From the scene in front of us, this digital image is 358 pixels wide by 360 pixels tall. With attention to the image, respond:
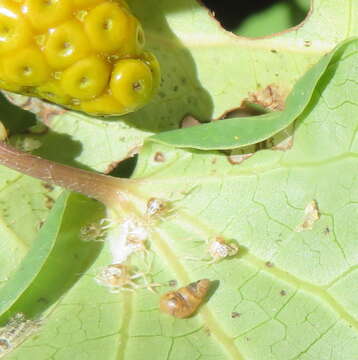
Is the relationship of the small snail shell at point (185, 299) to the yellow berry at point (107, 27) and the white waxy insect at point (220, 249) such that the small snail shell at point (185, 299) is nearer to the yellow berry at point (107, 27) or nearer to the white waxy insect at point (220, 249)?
the white waxy insect at point (220, 249)

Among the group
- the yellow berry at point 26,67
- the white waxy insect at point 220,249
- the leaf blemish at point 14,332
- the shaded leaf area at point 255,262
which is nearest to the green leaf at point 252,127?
the shaded leaf area at point 255,262

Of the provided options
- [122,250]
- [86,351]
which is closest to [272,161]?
[122,250]

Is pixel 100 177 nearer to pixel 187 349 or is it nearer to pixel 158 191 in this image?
pixel 158 191

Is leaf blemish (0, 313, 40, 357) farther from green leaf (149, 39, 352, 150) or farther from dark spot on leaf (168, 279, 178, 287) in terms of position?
green leaf (149, 39, 352, 150)

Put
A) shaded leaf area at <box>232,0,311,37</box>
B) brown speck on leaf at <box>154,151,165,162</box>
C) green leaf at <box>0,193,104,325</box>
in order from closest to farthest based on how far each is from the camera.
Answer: green leaf at <box>0,193,104,325</box> → brown speck on leaf at <box>154,151,165,162</box> → shaded leaf area at <box>232,0,311,37</box>

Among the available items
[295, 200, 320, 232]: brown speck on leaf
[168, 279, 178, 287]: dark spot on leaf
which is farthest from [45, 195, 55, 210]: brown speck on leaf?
[295, 200, 320, 232]: brown speck on leaf

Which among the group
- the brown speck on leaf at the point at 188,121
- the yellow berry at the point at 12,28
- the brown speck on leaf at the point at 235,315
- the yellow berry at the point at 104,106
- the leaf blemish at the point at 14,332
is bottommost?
the brown speck on leaf at the point at 235,315
